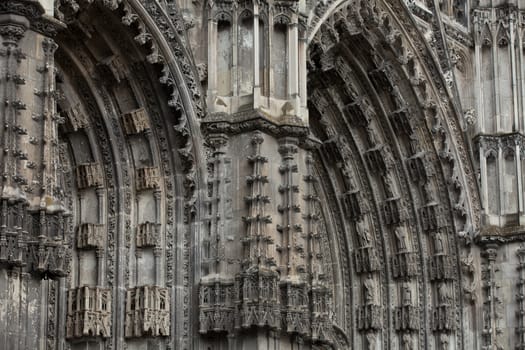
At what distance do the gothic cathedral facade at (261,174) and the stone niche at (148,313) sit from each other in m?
0.03

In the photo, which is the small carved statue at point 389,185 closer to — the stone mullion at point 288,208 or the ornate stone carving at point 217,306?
the stone mullion at point 288,208

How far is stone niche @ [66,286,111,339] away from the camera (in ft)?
70.6

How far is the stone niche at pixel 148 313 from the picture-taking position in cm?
2172

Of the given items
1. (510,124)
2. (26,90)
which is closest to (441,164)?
(510,124)

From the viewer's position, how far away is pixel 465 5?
99.2 ft

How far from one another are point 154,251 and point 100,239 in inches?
35.8

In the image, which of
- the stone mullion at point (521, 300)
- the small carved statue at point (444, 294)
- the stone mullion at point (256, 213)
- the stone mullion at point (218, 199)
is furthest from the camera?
the small carved statue at point (444, 294)

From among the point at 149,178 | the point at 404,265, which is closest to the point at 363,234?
the point at 404,265

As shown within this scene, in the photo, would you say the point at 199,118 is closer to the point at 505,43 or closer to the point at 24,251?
the point at 24,251

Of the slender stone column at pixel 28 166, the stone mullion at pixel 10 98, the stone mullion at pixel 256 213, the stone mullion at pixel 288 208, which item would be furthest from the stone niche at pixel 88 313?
the stone mullion at pixel 10 98

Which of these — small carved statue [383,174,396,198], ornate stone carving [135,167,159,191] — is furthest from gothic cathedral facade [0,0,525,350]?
small carved statue [383,174,396,198]

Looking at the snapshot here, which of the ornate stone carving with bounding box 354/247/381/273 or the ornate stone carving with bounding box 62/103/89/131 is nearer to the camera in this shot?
the ornate stone carving with bounding box 62/103/89/131

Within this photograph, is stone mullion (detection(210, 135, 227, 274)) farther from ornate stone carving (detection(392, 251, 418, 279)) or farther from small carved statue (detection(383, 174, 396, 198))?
ornate stone carving (detection(392, 251, 418, 279))

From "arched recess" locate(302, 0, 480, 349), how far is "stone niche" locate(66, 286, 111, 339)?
26.2 feet
